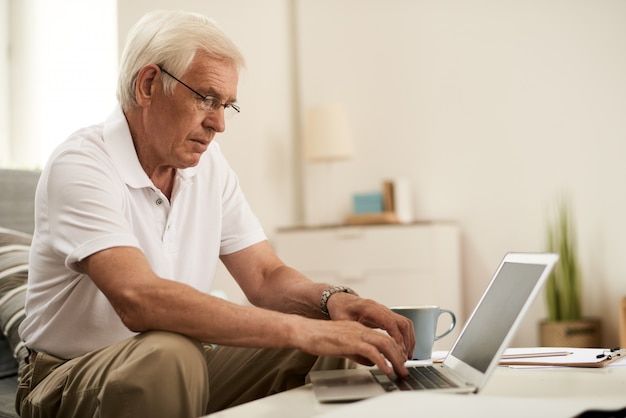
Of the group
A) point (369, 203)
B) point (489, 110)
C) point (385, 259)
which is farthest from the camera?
point (369, 203)

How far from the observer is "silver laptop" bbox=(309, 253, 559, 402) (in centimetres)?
115

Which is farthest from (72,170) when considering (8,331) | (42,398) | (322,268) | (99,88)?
(322,268)

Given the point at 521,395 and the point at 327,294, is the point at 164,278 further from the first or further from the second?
the point at 521,395

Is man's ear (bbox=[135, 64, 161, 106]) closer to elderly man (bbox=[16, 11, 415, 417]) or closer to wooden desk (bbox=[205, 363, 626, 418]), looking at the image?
elderly man (bbox=[16, 11, 415, 417])

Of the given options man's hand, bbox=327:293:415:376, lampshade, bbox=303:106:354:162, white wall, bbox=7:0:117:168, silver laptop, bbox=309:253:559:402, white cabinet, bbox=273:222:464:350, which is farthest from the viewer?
lampshade, bbox=303:106:354:162

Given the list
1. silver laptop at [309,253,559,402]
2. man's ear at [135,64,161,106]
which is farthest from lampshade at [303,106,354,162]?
silver laptop at [309,253,559,402]

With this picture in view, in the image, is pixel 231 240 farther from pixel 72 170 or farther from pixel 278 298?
pixel 72 170

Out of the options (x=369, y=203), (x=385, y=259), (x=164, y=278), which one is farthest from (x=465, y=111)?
(x=164, y=278)

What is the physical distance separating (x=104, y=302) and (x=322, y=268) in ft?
8.88

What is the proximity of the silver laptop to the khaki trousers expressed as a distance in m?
0.18

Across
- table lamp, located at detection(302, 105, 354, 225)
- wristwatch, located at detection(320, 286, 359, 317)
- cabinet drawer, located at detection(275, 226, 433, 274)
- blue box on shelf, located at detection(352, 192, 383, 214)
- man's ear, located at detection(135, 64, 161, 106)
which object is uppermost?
table lamp, located at detection(302, 105, 354, 225)

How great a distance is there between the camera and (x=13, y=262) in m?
2.05

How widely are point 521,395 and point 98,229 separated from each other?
756 mm

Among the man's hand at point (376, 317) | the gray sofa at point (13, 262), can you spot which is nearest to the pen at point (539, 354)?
the man's hand at point (376, 317)
